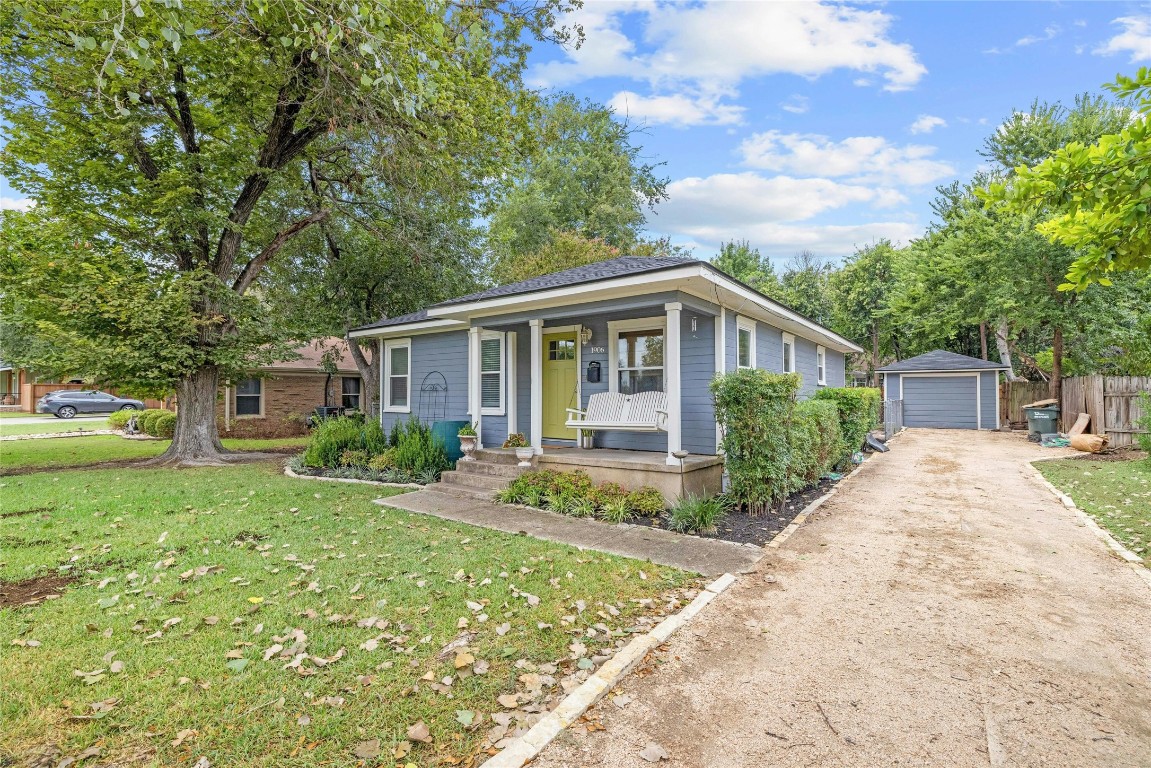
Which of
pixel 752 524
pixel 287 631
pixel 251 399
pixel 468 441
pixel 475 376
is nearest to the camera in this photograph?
pixel 287 631

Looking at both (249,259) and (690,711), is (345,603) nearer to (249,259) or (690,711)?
(690,711)

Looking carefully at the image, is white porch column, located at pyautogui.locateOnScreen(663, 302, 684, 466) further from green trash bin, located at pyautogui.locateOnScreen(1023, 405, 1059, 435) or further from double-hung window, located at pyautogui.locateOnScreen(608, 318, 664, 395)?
green trash bin, located at pyautogui.locateOnScreen(1023, 405, 1059, 435)

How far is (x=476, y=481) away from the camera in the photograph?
7.71m

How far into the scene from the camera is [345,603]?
139 inches

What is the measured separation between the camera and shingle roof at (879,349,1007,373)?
59.5ft

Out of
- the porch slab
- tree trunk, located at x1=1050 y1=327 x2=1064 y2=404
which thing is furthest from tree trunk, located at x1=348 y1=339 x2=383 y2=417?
tree trunk, located at x1=1050 y1=327 x2=1064 y2=404

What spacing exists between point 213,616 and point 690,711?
303 cm

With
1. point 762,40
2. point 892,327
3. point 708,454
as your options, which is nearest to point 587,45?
point 762,40

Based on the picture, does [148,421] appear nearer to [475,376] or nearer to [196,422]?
[196,422]

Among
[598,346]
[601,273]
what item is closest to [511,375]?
[598,346]

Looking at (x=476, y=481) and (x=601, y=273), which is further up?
(x=601, y=273)

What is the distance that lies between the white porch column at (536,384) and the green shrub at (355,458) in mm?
3446

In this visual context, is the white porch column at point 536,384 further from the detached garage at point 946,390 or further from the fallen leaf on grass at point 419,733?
the detached garage at point 946,390

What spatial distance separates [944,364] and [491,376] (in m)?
17.9
